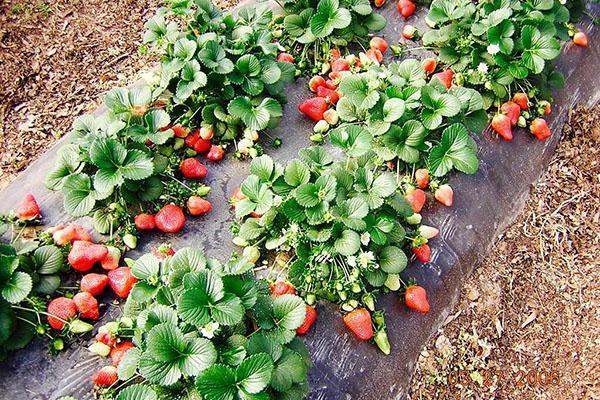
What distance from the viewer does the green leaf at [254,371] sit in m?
1.71

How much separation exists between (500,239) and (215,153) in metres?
1.42

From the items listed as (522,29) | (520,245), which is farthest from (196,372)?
(522,29)

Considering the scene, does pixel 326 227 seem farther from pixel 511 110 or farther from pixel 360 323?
pixel 511 110

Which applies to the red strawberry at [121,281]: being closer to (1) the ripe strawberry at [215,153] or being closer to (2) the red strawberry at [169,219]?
(2) the red strawberry at [169,219]

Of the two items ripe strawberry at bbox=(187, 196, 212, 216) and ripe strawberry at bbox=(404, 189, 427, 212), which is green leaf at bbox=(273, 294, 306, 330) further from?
ripe strawberry at bbox=(404, 189, 427, 212)

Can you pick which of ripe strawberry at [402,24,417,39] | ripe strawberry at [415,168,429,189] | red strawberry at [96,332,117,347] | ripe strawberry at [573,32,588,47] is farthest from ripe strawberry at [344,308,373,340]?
ripe strawberry at [573,32,588,47]

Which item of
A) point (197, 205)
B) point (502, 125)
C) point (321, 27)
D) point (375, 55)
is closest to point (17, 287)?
point (197, 205)

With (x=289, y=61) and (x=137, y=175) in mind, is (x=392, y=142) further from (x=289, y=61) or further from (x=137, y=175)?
(x=137, y=175)

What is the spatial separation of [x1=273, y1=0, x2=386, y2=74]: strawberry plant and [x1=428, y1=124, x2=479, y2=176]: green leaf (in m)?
0.73

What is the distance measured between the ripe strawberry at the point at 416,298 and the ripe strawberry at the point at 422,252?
0.45 ft

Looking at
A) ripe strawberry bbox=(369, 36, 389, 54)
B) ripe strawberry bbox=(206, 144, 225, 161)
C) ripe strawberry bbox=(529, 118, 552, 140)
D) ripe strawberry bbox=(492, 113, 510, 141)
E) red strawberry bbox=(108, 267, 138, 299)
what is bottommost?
ripe strawberry bbox=(529, 118, 552, 140)

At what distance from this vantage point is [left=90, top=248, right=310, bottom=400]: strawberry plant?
1.72m

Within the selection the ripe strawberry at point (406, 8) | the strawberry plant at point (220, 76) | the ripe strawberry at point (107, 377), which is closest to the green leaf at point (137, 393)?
the ripe strawberry at point (107, 377)

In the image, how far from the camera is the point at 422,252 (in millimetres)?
2451
